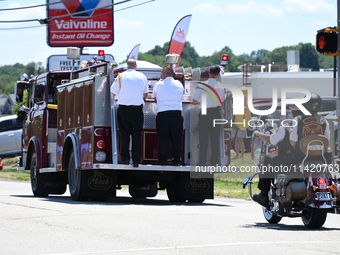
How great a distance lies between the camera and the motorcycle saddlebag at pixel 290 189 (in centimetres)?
1213

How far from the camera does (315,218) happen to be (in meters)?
12.1

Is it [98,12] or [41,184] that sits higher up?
[98,12]

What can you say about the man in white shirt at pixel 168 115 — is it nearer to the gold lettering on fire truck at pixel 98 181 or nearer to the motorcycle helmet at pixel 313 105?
the gold lettering on fire truck at pixel 98 181

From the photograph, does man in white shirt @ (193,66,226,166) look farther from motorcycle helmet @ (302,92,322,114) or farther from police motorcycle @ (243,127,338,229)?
motorcycle helmet @ (302,92,322,114)

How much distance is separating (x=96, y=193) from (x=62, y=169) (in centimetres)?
139

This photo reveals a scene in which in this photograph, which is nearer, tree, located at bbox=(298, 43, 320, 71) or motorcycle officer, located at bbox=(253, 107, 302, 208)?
motorcycle officer, located at bbox=(253, 107, 302, 208)

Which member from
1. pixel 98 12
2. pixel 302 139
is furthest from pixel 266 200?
pixel 98 12

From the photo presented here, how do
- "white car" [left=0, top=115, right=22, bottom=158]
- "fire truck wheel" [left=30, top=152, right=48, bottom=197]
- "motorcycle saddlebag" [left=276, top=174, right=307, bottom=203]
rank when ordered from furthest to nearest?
"white car" [left=0, top=115, right=22, bottom=158] < "fire truck wheel" [left=30, top=152, right=48, bottom=197] < "motorcycle saddlebag" [left=276, top=174, right=307, bottom=203]

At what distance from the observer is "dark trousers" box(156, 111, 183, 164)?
16.6 meters

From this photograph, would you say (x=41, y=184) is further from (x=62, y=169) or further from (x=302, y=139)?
(x=302, y=139)

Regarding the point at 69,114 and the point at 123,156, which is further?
the point at 69,114

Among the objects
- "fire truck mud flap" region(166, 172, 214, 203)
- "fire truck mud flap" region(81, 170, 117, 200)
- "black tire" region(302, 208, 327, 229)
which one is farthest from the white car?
"black tire" region(302, 208, 327, 229)

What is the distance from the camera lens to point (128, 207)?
15.8 m

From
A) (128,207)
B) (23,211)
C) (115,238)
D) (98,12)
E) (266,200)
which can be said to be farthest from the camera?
(98,12)
